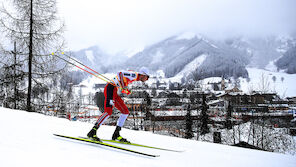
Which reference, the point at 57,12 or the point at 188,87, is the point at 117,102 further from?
the point at 188,87

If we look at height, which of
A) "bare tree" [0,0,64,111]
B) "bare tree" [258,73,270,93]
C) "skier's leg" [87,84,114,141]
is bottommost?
"skier's leg" [87,84,114,141]

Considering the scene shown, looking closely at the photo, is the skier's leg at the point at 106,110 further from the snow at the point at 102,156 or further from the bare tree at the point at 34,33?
the bare tree at the point at 34,33

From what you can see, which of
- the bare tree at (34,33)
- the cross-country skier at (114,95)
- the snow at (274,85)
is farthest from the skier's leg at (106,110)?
the snow at (274,85)

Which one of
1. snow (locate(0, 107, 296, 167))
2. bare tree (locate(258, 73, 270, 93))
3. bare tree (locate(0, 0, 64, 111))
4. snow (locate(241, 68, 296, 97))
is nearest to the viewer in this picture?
snow (locate(0, 107, 296, 167))

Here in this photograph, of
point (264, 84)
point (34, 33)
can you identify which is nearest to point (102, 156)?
point (34, 33)

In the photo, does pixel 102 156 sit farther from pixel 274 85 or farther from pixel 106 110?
pixel 274 85

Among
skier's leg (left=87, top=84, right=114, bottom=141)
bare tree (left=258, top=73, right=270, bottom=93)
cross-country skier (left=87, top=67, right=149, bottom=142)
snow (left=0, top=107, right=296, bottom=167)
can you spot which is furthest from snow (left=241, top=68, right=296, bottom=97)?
skier's leg (left=87, top=84, right=114, bottom=141)

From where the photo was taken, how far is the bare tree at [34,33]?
10344 millimetres

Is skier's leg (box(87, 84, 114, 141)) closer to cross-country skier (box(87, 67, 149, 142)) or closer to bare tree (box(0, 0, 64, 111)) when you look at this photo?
cross-country skier (box(87, 67, 149, 142))

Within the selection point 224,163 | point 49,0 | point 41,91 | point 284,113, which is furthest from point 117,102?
point 284,113

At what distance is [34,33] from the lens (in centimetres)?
1061

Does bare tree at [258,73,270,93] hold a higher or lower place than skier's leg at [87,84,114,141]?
higher

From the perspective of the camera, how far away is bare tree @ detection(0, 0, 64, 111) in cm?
1034

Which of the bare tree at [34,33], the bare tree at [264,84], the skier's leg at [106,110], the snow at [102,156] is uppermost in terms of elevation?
the bare tree at [34,33]
